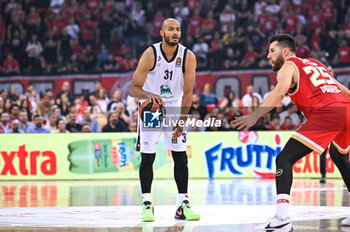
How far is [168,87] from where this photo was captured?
8891mm

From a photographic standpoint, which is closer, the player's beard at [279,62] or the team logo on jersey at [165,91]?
the player's beard at [279,62]

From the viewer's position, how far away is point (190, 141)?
18.5m

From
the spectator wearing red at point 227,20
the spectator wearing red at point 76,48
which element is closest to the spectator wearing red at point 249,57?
the spectator wearing red at point 227,20

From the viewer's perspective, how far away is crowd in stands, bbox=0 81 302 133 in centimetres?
1883

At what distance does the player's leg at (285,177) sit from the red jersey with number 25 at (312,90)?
0.48 m

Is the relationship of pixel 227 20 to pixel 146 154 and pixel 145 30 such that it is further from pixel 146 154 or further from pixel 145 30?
pixel 146 154

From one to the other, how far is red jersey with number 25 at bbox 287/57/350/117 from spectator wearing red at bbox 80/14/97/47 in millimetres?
18328

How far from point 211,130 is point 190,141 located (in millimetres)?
912

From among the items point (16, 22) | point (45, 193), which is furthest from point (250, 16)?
point (45, 193)

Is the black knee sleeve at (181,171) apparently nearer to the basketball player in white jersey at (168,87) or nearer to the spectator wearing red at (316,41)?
the basketball player in white jersey at (168,87)

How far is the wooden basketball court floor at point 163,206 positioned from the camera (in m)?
7.94

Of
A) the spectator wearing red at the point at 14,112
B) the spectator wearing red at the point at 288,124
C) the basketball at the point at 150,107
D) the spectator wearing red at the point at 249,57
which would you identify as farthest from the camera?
the spectator wearing red at the point at 249,57

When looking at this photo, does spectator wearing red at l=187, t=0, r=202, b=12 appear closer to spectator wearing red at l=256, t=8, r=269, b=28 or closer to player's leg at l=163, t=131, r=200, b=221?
spectator wearing red at l=256, t=8, r=269, b=28

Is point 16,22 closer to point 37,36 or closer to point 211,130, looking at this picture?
point 37,36
